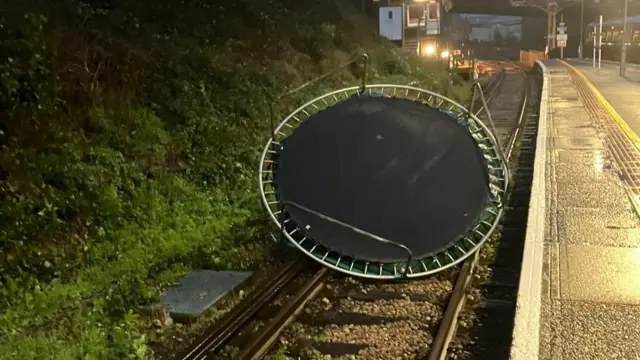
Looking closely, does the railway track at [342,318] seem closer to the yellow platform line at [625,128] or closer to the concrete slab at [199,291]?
the concrete slab at [199,291]

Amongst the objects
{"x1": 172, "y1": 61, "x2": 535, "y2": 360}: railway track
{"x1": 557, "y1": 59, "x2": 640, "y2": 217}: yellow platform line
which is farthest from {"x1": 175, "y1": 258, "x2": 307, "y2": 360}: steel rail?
{"x1": 557, "y1": 59, "x2": 640, "y2": 217}: yellow platform line

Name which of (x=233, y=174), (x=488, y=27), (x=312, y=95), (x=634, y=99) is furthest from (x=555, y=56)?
(x=233, y=174)

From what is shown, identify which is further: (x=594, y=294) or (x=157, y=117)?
(x=157, y=117)

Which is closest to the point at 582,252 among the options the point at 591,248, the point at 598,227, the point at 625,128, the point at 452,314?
the point at 591,248

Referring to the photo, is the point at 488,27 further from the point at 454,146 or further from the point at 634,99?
the point at 454,146

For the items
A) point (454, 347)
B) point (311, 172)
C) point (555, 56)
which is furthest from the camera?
point (555, 56)

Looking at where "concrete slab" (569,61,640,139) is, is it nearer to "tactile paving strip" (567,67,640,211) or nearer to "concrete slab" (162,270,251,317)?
"tactile paving strip" (567,67,640,211)
